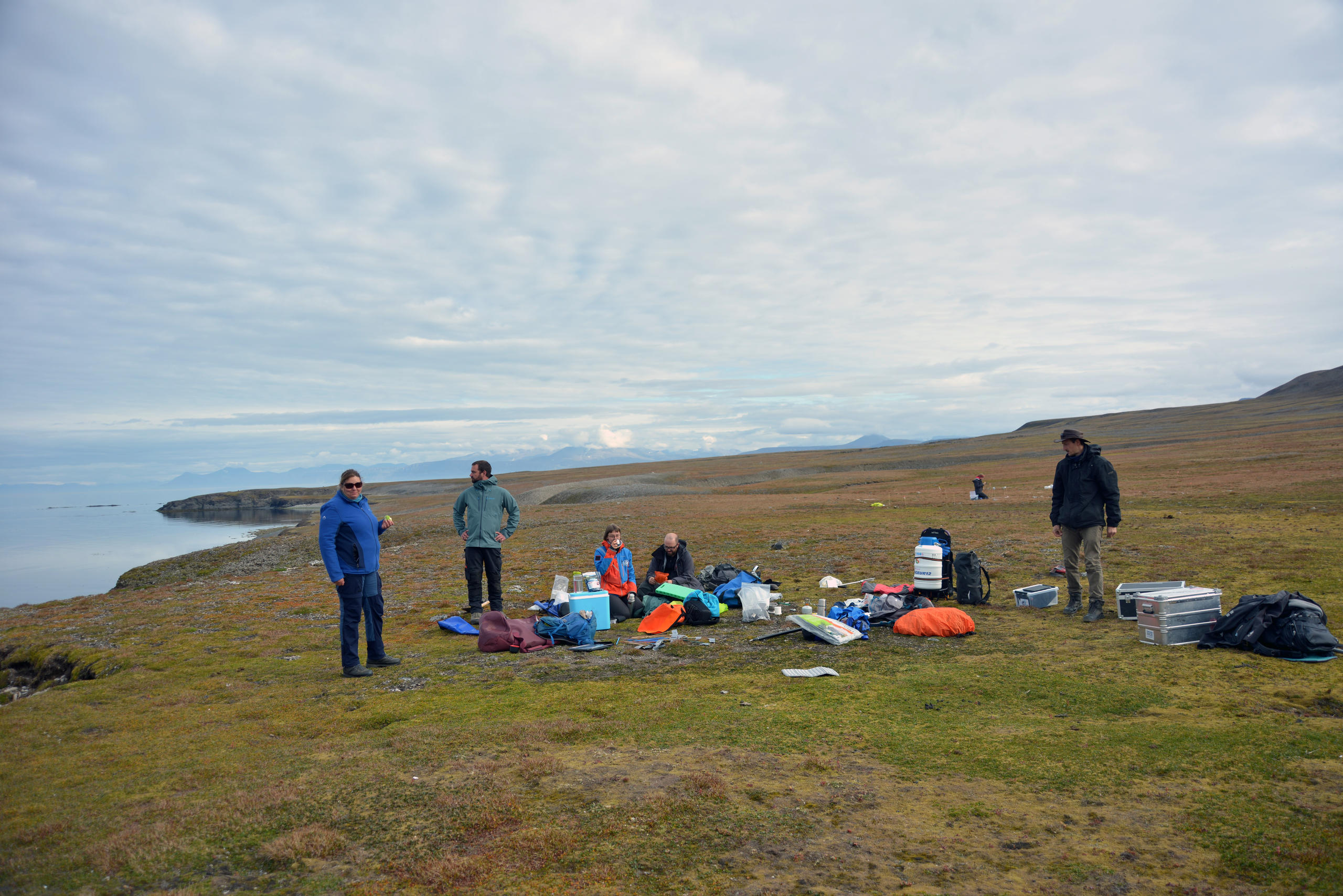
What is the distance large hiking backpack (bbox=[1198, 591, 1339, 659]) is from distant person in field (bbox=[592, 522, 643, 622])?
8962 millimetres

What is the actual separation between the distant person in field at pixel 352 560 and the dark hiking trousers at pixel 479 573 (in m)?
3.19

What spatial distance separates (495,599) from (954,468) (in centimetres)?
6787

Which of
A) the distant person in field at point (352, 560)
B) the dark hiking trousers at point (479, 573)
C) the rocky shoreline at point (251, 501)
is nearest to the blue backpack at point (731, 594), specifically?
the dark hiking trousers at point (479, 573)

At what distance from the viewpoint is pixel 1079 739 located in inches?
270

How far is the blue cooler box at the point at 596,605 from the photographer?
12.5m

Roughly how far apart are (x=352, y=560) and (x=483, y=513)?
3.61 meters

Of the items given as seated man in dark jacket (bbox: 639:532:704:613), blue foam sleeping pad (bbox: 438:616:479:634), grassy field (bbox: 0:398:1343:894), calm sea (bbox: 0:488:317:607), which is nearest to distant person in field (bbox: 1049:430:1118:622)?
grassy field (bbox: 0:398:1343:894)

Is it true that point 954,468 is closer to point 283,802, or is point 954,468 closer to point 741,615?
point 741,615

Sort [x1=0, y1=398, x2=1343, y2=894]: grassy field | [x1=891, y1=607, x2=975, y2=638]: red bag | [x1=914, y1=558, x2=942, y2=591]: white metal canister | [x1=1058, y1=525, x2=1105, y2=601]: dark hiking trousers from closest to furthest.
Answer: [x1=0, y1=398, x2=1343, y2=894]: grassy field
[x1=891, y1=607, x2=975, y2=638]: red bag
[x1=1058, y1=525, x2=1105, y2=601]: dark hiking trousers
[x1=914, y1=558, x2=942, y2=591]: white metal canister

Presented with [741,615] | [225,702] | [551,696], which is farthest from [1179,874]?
[225,702]

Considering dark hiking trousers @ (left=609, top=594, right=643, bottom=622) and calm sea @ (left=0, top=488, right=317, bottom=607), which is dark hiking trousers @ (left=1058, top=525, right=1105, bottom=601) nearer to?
dark hiking trousers @ (left=609, top=594, right=643, bottom=622)

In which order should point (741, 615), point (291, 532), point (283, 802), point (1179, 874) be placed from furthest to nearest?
point (291, 532)
point (741, 615)
point (283, 802)
point (1179, 874)

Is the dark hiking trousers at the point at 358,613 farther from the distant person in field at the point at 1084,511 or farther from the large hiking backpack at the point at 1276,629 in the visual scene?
the large hiking backpack at the point at 1276,629

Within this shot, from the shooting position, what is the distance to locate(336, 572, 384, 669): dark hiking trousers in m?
10.0
